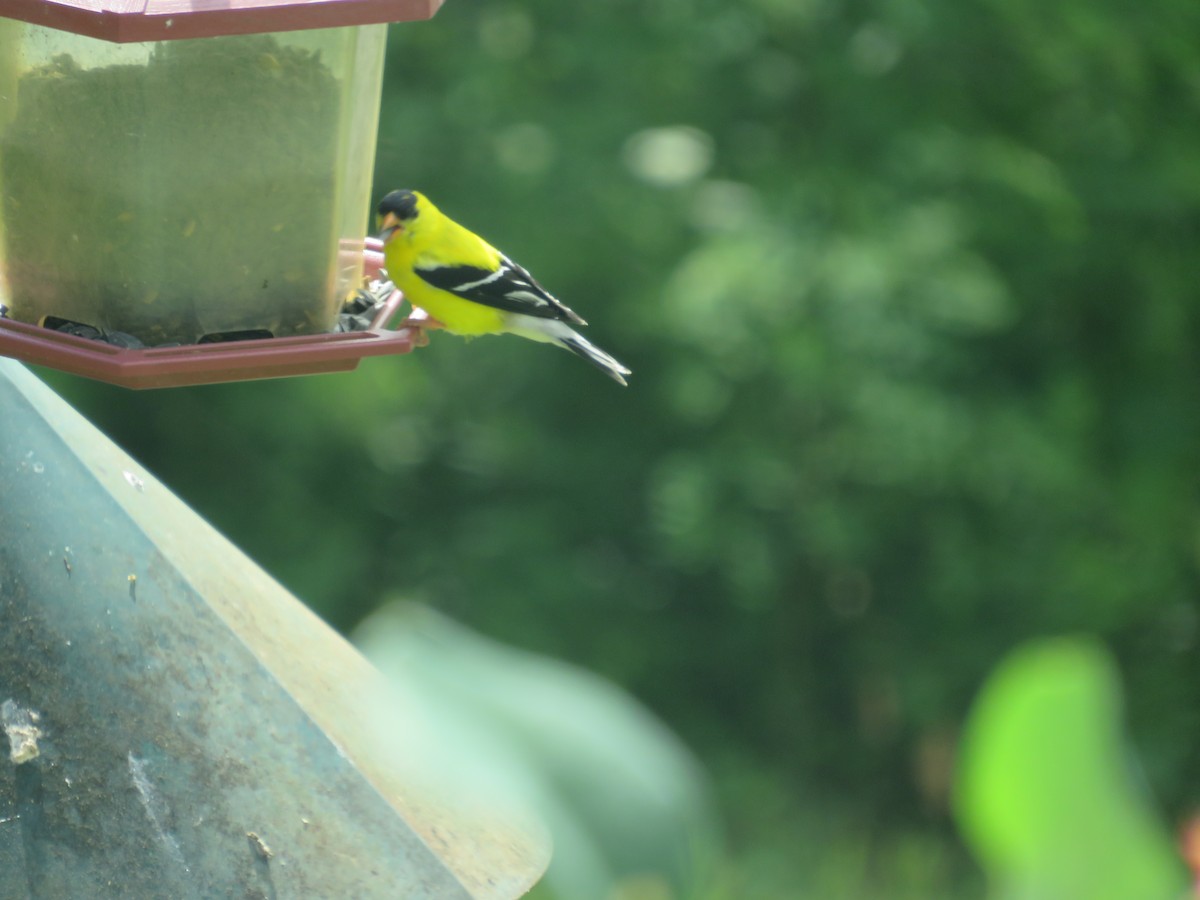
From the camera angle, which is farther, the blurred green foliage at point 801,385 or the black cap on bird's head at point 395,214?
the blurred green foliage at point 801,385

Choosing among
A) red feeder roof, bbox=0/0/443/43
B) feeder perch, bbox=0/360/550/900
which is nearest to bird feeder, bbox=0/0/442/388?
red feeder roof, bbox=0/0/443/43

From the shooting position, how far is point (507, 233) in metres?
6.45

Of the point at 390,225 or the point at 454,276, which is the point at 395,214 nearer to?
the point at 390,225

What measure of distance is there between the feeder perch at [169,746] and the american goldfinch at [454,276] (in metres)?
1.25

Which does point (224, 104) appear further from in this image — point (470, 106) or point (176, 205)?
point (470, 106)

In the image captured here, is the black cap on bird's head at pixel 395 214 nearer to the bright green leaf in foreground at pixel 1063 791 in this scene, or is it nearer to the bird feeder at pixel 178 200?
the bird feeder at pixel 178 200

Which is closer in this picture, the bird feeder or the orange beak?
the bird feeder

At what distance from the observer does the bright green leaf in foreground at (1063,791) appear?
395mm

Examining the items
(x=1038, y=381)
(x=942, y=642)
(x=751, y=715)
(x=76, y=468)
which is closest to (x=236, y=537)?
(x=751, y=715)

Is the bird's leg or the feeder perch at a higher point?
the bird's leg

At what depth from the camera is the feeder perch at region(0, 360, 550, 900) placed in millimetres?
1408

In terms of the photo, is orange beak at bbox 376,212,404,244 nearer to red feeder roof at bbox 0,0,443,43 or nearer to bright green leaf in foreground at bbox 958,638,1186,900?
red feeder roof at bbox 0,0,443,43

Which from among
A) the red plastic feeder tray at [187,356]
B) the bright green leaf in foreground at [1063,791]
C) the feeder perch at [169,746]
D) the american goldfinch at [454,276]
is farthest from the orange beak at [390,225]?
the bright green leaf in foreground at [1063,791]

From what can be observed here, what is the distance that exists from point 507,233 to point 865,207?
159 centimetres
